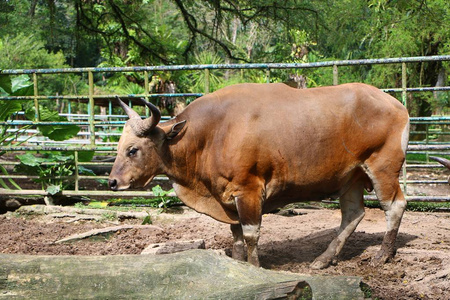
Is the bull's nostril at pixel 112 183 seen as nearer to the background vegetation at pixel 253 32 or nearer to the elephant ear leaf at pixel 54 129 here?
the elephant ear leaf at pixel 54 129

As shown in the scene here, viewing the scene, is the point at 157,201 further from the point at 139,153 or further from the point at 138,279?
the point at 138,279

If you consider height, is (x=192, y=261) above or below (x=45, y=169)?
above

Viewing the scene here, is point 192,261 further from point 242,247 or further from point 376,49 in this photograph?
point 376,49

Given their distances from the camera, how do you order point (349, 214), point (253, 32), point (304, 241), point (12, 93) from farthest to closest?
point (253, 32), point (12, 93), point (304, 241), point (349, 214)

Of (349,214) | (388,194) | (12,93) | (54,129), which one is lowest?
(349,214)

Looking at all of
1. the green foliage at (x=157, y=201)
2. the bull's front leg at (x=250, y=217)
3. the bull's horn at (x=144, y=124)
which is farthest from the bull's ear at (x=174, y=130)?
the green foliage at (x=157, y=201)

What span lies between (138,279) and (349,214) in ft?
10.0

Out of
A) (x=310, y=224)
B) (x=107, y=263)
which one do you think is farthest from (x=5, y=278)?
(x=310, y=224)

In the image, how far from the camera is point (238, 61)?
12.5m

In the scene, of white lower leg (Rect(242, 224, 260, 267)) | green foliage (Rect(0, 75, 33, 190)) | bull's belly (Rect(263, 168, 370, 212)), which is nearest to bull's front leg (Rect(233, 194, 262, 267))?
white lower leg (Rect(242, 224, 260, 267))

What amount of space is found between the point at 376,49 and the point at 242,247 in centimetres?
1337

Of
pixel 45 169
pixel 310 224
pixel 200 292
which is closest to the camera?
pixel 200 292

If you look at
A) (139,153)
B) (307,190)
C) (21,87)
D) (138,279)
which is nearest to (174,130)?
(139,153)

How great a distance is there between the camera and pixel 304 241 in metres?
6.66
